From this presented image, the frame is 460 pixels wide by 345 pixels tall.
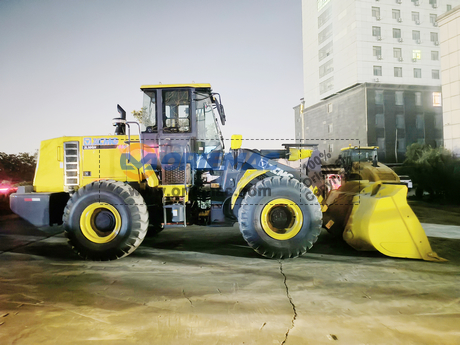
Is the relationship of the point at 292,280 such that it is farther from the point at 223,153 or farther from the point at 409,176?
the point at 409,176

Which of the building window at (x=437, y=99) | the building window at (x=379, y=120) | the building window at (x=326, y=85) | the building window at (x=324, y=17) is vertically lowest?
the building window at (x=379, y=120)

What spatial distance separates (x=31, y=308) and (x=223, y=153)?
164 inches

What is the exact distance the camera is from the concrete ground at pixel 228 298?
3.21m

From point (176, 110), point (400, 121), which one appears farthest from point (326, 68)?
point (176, 110)

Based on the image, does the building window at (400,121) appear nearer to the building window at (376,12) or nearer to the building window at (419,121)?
the building window at (419,121)

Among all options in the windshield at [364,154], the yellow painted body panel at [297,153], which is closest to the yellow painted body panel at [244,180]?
the yellow painted body panel at [297,153]

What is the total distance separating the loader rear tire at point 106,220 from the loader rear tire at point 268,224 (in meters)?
1.82

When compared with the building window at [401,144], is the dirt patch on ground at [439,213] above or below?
below

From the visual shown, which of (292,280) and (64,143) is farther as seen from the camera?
(64,143)

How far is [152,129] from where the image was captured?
6320mm

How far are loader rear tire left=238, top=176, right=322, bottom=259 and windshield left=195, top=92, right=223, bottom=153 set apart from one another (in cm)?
152

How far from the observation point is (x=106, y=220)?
574cm

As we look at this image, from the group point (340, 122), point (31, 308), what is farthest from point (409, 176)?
point (340, 122)

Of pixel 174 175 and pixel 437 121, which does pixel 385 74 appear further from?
pixel 174 175
